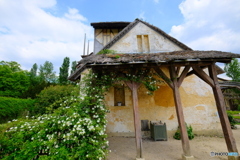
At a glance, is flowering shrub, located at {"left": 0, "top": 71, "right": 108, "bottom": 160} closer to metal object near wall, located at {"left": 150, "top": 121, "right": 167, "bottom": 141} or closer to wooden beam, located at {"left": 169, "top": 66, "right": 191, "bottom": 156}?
wooden beam, located at {"left": 169, "top": 66, "right": 191, "bottom": 156}

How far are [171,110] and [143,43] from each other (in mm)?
4510

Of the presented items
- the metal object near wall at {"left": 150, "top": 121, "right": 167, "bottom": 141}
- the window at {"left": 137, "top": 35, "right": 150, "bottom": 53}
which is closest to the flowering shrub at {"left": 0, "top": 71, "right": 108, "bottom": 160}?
the metal object near wall at {"left": 150, "top": 121, "right": 167, "bottom": 141}

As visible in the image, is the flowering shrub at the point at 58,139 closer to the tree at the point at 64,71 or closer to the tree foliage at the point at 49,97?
the tree foliage at the point at 49,97

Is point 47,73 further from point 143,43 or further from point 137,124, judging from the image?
point 137,124

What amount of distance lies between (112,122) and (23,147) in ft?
12.8

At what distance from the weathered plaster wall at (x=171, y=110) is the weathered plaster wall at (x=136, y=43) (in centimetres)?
244

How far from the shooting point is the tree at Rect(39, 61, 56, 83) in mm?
32438

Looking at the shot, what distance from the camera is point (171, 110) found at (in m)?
5.95

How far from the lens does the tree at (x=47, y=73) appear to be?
32438 mm

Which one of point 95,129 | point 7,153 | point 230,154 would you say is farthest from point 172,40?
point 7,153

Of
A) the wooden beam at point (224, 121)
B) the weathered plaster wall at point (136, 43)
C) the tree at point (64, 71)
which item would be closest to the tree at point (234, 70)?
the weathered plaster wall at point (136, 43)

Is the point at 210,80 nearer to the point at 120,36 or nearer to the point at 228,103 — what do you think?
the point at 120,36

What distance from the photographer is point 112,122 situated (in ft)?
19.3

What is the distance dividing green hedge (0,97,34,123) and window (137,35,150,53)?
12.1 metres
